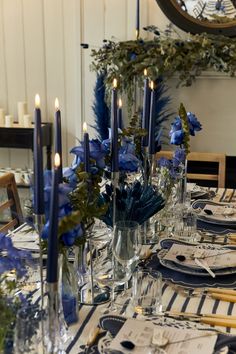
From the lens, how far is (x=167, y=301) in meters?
1.38

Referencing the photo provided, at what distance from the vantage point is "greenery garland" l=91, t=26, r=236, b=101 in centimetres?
316

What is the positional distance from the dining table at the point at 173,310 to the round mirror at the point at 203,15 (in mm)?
2028

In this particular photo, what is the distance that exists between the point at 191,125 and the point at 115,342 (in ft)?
3.70

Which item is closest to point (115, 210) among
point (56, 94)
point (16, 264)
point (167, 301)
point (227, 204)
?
point (167, 301)

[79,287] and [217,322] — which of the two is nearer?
[217,322]

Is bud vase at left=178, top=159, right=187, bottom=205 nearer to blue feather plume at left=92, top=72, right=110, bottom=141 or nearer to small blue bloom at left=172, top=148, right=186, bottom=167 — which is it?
small blue bloom at left=172, top=148, right=186, bottom=167

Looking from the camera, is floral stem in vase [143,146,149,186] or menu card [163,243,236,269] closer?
menu card [163,243,236,269]

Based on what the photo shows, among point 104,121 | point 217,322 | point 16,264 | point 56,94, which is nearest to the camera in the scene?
point 16,264

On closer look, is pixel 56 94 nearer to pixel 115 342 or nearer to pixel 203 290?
pixel 203 290

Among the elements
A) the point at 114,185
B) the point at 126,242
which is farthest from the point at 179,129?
the point at 126,242

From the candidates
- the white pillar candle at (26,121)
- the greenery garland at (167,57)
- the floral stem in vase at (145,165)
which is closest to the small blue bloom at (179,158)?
the floral stem in vase at (145,165)

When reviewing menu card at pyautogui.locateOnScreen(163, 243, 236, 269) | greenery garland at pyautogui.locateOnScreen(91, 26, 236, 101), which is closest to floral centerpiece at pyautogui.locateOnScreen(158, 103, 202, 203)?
menu card at pyautogui.locateOnScreen(163, 243, 236, 269)

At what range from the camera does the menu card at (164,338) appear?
3.63 ft

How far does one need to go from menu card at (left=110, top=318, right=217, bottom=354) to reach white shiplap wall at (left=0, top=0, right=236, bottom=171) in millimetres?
2454
